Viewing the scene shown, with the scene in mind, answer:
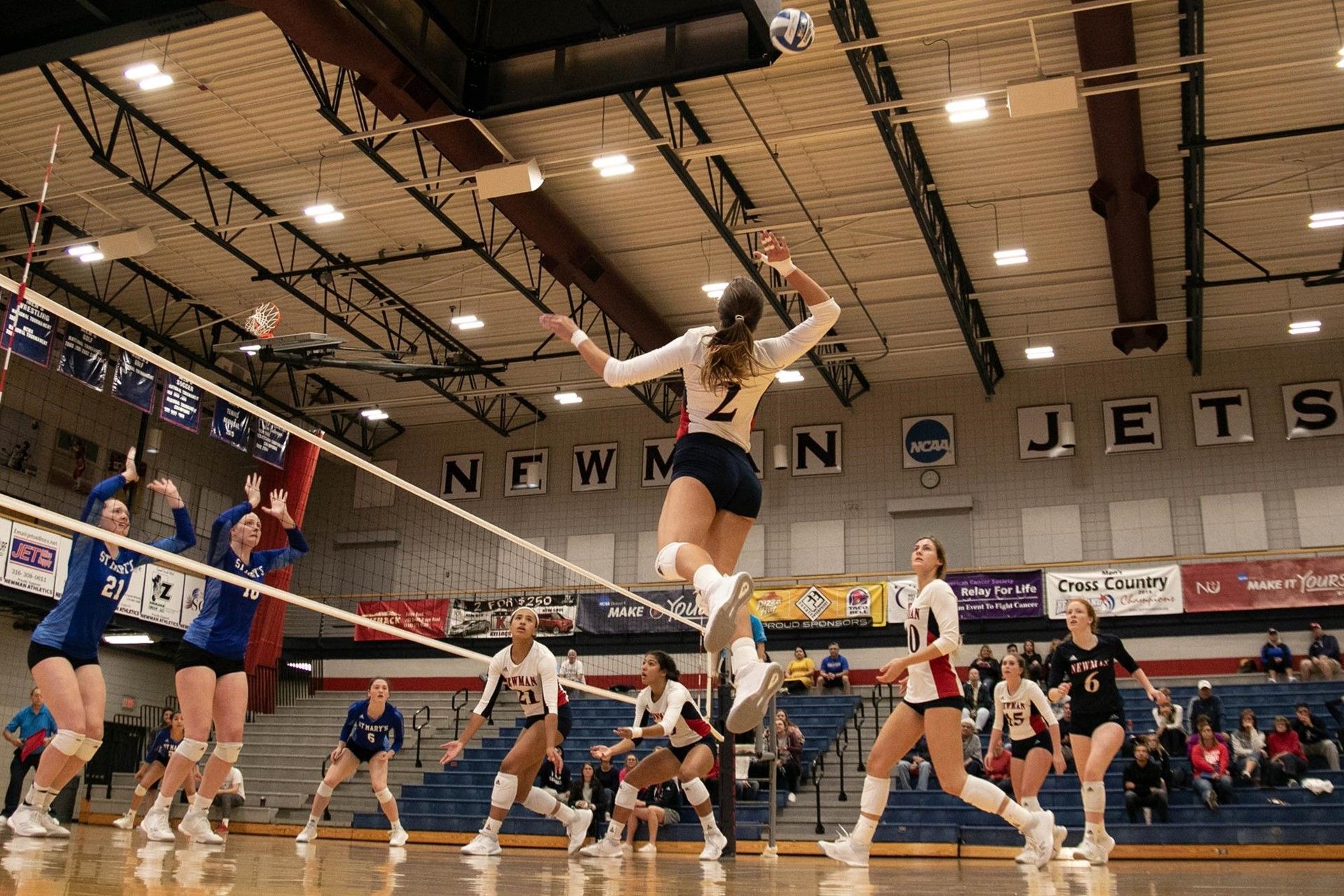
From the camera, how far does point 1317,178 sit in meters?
17.5

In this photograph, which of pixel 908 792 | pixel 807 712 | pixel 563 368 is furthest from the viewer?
pixel 563 368

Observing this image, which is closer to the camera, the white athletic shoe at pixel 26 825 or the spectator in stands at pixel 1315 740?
the white athletic shoe at pixel 26 825

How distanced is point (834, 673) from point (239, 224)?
13.2m

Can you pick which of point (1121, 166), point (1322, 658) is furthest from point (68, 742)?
point (1322, 658)

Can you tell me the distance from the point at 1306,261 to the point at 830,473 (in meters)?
10.3

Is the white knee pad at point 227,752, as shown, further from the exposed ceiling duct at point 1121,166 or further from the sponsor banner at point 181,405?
the sponsor banner at point 181,405

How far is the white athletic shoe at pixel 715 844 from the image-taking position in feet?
31.4

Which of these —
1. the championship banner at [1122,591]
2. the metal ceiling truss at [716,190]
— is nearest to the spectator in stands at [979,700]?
the championship banner at [1122,591]

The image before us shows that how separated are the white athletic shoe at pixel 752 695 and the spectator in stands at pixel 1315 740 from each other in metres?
13.1

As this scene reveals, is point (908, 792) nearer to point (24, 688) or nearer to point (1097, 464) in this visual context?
point (1097, 464)

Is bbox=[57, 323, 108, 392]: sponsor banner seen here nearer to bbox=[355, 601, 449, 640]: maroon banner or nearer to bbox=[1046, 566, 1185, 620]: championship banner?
bbox=[355, 601, 449, 640]: maroon banner

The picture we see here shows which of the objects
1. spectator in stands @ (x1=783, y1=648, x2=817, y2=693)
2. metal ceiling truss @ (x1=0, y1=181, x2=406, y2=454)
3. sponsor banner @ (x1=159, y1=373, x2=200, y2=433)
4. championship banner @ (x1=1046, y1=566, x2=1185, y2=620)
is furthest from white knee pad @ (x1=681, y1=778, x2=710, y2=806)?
sponsor banner @ (x1=159, y1=373, x2=200, y2=433)

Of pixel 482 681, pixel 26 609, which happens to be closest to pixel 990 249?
pixel 482 681

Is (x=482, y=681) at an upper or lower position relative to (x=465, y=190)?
lower
